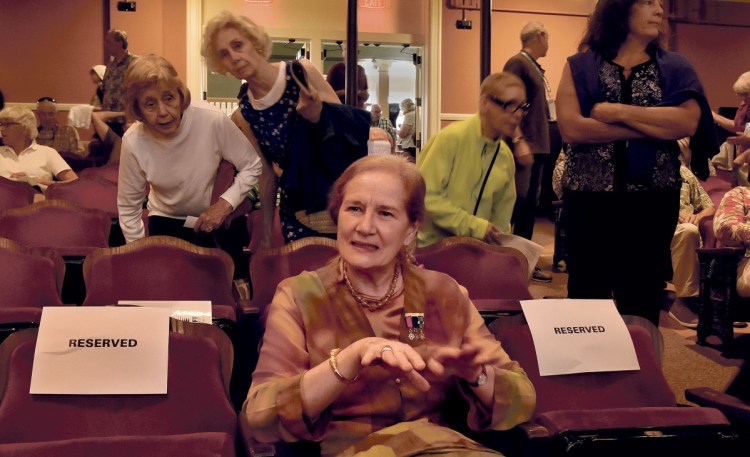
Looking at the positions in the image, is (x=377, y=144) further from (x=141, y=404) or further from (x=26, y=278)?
(x=141, y=404)

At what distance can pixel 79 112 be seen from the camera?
255 inches

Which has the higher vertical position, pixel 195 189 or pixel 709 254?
pixel 195 189

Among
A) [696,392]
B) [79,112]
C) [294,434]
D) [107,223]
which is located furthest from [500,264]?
[79,112]

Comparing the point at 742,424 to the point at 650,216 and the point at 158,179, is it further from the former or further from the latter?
the point at 158,179

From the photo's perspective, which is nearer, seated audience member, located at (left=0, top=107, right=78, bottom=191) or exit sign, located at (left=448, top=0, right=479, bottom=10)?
seated audience member, located at (left=0, top=107, right=78, bottom=191)

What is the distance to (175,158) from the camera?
104 inches

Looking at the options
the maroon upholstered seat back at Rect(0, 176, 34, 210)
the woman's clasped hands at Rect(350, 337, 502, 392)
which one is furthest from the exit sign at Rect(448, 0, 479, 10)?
the woman's clasped hands at Rect(350, 337, 502, 392)

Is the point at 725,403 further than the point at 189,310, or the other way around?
the point at 189,310

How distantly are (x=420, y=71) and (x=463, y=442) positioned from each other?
8.68m

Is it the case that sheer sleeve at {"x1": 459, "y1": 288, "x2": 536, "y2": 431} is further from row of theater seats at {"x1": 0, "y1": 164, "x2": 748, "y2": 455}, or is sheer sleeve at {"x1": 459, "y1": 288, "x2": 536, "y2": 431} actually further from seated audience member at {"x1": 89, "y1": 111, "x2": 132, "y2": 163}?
seated audience member at {"x1": 89, "y1": 111, "x2": 132, "y2": 163}

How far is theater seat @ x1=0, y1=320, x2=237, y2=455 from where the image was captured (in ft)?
5.03

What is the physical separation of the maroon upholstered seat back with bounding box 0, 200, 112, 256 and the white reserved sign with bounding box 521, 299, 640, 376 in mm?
1997

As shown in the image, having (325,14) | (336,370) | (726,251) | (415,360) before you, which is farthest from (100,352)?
(325,14)

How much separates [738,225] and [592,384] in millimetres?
2275
